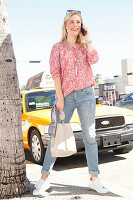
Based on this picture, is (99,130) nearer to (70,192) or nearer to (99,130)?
(99,130)

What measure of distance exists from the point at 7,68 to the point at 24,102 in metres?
3.79

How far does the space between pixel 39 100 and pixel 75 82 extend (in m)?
3.76

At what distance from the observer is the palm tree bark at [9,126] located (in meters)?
3.40

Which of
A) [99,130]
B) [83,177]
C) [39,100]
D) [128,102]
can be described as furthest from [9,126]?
[128,102]

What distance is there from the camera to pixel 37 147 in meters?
6.15

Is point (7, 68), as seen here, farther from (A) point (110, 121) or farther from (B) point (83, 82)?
(A) point (110, 121)

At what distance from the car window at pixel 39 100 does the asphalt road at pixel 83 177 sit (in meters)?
1.11

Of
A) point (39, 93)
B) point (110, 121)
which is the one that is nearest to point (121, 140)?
point (110, 121)

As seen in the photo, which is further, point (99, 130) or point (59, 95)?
point (99, 130)

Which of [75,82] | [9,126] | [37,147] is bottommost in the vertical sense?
[37,147]

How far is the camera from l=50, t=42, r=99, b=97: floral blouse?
11.3ft

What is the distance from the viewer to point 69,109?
3520 mm

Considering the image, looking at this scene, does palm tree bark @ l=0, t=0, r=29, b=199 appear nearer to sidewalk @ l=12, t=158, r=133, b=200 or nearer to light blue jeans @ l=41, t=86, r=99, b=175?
sidewalk @ l=12, t=158, r=133, b=200

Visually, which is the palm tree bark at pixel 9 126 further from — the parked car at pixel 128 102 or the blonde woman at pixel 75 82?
the parked car at pixel 128 102
